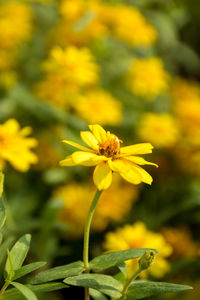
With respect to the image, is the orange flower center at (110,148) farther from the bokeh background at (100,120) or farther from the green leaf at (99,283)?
the bokeh background at (100,120)

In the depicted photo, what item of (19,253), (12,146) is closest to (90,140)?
(19,253)

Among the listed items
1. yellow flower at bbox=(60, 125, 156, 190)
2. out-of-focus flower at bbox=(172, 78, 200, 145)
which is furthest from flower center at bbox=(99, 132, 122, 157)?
out-of-focus flower at bbox=(172, 78, 200, 145)

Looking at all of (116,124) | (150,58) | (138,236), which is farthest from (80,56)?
(138,236)

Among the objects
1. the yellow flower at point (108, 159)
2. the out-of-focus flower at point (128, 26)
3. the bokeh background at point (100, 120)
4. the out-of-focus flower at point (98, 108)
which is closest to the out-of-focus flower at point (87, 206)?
the bokeh background at point (100, 120)

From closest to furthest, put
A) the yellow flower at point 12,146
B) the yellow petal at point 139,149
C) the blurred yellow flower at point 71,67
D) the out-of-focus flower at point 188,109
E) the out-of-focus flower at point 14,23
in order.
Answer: the yellow petal at point 139,149 < the yellow flower at point 12,146 < the blurred yellow flower at point 71,67 < the out-of-focus flower at point 188,109 < the out-of-focus flower at point 14,23

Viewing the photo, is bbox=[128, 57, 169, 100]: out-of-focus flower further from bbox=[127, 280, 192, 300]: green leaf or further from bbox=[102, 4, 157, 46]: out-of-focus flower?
bbox=[127, 280, 192, 300]: green leaf

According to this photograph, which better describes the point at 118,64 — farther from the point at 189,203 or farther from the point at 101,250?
the point at 101,250
